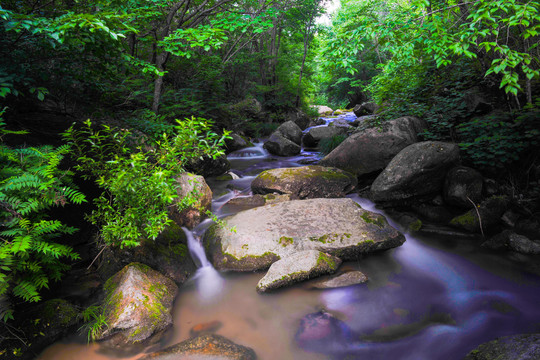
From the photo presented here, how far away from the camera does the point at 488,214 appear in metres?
4.80

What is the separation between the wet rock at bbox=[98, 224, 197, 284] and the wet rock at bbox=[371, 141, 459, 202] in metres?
4.16

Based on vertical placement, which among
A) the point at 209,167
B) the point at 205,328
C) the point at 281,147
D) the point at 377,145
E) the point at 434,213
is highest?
the point at 377,145

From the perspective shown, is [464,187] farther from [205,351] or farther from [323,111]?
[323,111]

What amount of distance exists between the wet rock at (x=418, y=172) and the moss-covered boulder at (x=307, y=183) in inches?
38.5

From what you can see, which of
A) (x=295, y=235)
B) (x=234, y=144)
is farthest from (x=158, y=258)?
(x=234, y=144)

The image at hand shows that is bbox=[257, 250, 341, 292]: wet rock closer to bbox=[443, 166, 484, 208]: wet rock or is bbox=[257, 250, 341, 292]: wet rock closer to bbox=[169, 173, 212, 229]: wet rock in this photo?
bbox=[169, 173, 212, 229]: wet rock

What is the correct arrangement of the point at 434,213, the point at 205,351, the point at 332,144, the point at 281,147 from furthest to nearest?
the point at 281,147 → the point at 332,144 → the point at 434,213 → the point at 205,351

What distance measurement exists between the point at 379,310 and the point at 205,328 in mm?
2171

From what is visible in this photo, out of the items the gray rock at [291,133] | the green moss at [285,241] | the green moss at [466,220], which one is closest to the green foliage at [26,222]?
the green moss at [285,241]

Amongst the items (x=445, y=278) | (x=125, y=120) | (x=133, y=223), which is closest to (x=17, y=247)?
(x=133, y=223)

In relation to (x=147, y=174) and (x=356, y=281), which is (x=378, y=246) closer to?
(x=356, y=281)

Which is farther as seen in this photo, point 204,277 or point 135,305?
point 204,277

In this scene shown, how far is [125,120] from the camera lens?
180 inches

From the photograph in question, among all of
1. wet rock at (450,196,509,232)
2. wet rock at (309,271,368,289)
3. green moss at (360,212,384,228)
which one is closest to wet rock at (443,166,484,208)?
wet rock at (450,196,509,232)
